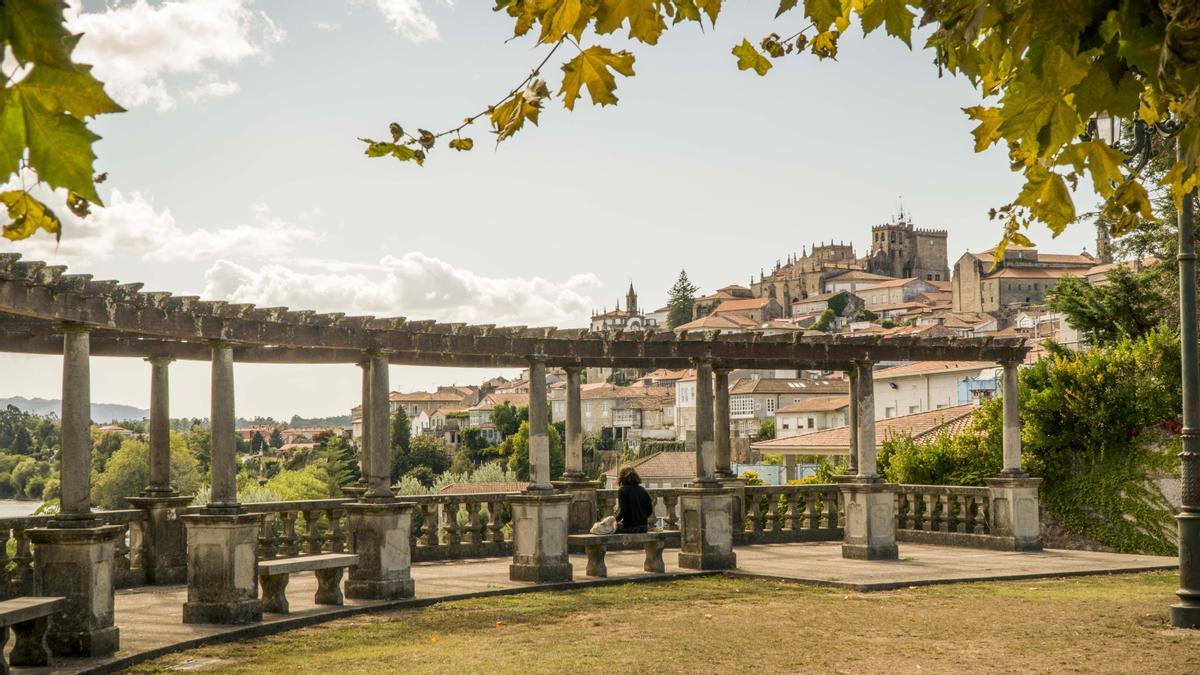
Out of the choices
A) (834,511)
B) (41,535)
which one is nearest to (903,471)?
(834,511)

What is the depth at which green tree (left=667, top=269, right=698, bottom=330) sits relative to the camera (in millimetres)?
167375

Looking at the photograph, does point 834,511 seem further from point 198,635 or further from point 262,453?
point 262,453

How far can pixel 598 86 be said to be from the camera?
3.64 m

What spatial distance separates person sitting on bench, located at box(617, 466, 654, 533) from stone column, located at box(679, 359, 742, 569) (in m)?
0.61

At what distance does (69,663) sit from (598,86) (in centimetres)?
831

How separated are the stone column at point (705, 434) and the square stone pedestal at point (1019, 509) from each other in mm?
5380

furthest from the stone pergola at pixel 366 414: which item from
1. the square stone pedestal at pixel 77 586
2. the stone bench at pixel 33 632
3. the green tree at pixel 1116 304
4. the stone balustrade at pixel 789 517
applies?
the green tree at pixel 1116 304

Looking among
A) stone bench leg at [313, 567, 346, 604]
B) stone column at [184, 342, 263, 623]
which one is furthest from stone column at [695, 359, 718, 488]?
stone column at [184, 342, 263, 623]

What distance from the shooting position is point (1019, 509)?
19.7m

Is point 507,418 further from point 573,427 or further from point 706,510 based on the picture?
point 706,510

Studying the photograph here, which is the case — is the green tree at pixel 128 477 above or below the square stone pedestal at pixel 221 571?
below

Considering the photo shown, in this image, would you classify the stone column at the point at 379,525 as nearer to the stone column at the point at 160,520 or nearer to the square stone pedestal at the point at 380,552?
the square stone pedestal at the point at 380,552

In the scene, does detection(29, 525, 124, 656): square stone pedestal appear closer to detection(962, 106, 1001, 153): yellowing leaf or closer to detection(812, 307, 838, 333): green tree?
detection(962, 106, 1001, 153): yellowing leaf

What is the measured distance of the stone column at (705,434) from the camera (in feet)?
56.8
